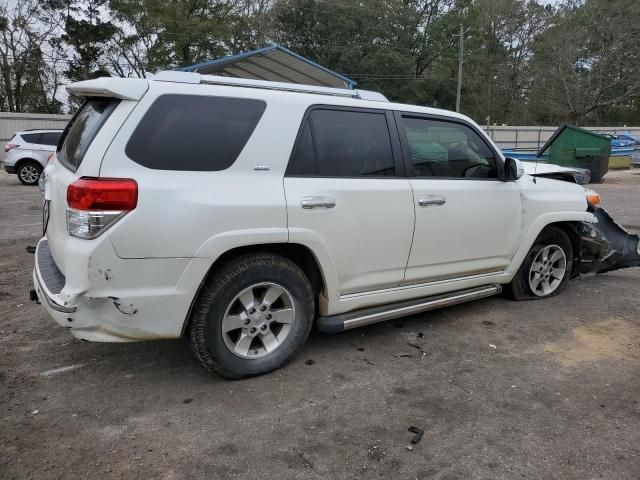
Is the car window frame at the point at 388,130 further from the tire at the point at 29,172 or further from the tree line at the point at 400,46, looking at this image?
the tree line at the point at 400,46

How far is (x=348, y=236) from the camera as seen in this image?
351 cm

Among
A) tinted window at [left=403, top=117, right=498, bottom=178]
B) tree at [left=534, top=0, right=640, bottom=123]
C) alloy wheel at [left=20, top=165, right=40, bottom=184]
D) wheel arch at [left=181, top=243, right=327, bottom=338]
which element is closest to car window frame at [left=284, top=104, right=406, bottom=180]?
tinted window at [left=403, top=117, right=498, bottom=178]

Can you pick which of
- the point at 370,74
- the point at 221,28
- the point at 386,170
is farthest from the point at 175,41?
the point at 386,170

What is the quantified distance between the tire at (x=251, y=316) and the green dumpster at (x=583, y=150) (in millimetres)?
15692

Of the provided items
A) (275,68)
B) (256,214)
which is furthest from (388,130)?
(275,68)

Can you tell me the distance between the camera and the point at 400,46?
149ft

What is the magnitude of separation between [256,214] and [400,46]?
46.2 m

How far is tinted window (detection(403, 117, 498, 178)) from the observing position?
156 inches

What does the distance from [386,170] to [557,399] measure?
1.87 m

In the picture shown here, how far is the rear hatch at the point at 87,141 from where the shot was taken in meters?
2.85

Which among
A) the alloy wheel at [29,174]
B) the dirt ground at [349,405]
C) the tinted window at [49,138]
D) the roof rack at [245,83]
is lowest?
the dirt ground at [349,405]

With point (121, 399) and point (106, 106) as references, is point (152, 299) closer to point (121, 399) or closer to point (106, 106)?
point (121, 399)

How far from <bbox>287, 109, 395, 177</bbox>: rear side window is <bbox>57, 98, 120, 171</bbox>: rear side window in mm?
1139

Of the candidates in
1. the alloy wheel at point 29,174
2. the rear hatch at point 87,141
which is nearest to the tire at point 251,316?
the rear hatch at point 87,141
